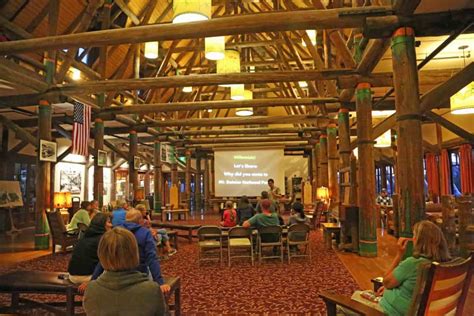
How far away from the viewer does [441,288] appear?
81.9 inches

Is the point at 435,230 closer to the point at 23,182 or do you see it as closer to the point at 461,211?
the point at 461,211

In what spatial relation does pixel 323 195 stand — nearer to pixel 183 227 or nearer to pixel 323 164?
pixel 323 164

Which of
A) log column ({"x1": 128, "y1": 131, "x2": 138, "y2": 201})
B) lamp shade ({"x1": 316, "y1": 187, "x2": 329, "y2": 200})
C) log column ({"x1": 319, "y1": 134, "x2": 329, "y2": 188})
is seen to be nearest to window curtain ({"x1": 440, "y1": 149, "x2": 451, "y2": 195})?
log column ({"x1": 319, "y1": 134, "x2": 329, "y2": 188})

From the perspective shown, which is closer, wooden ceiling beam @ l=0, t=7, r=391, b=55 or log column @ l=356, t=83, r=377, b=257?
wooden ceiling beam @ l=0, t=7, r=391, b=55

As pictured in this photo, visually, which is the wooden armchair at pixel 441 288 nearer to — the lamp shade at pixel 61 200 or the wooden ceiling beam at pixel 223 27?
the wooden ceiling beam at pixel 223 27

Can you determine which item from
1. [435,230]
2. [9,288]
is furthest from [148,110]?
[435,230]

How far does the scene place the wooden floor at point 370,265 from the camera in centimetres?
502

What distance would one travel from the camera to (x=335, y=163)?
Answer: 1155cm

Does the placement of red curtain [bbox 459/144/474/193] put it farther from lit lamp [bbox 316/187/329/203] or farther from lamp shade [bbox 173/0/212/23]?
lamp shade [bbox 173/0/212/23]

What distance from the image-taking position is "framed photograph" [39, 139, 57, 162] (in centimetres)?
830

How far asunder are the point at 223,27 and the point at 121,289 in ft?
14.1

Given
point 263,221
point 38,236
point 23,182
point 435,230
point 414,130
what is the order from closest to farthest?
point 435,230 → point 414,130 → point 263,221 → point 38,236 → point 23,182

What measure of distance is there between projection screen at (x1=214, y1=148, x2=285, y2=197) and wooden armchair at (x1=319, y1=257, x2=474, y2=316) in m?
17.0

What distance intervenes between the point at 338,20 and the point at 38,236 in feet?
25.6
